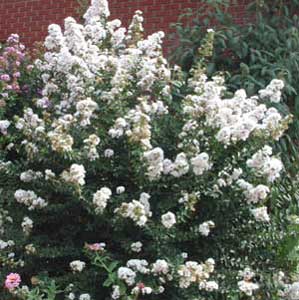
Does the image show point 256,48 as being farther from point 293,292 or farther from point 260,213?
point 293,292

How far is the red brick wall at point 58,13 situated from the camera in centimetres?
688

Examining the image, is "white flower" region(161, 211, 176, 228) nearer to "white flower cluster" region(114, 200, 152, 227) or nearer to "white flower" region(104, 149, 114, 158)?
"white flower cluster" region(114, 200, 152, 227)

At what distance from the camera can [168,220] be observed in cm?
359

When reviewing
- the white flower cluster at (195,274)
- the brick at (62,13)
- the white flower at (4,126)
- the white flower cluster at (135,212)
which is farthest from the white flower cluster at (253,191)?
the brick at (62,13)

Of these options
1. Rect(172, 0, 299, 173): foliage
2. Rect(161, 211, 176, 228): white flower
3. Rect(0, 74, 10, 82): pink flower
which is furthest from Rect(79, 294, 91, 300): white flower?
Rect(172, 0, 299, 173): foliage

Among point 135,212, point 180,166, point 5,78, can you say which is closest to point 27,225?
point 135,212

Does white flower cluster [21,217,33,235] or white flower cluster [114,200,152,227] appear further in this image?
white flower cluster [21,217,33,235]

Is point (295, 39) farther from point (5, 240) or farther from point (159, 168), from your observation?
point (5, 240)

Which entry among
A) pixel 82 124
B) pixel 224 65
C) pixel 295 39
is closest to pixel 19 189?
pixel 82 124

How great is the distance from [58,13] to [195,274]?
5019 mm

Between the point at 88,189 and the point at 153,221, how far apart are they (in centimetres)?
45

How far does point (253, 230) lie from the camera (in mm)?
4117

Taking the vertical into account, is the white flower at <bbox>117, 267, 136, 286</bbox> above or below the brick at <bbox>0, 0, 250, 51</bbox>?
below

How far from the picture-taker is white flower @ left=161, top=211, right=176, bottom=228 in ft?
11.8
